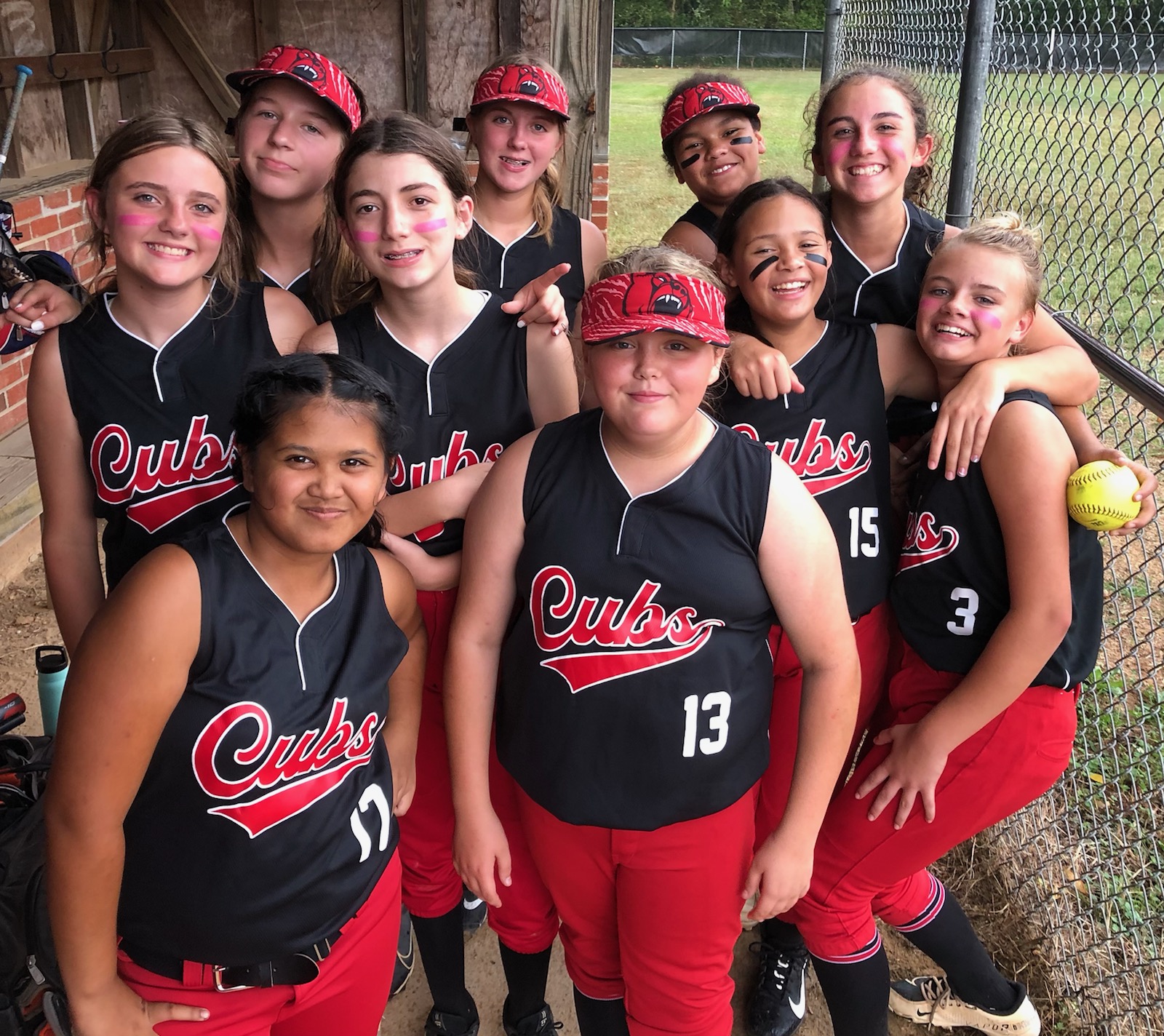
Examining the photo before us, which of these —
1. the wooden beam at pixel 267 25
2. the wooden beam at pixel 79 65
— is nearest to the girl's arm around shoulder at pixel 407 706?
the wooden beam at pixel 79 65

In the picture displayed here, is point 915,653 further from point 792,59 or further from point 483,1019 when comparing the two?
point 792,59

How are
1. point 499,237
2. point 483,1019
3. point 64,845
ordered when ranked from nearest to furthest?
point 64,845
point 483,1019
point 499,237

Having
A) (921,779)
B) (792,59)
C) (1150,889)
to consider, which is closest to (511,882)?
(921,779)

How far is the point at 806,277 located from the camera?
205 centimetres

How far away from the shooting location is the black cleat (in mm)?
2535

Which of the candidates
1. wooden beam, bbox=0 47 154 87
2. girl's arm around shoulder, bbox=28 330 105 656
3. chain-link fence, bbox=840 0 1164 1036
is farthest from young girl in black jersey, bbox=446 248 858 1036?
wooden beam, bbox=0 47 154 87

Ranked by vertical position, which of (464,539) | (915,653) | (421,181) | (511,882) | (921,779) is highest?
(421,181)

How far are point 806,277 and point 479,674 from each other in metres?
1.06

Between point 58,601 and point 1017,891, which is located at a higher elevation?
point 58,601

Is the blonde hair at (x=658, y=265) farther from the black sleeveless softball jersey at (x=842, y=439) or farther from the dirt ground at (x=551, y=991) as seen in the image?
the dirt ground at (x=551, y=991)

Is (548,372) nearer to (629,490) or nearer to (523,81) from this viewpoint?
(629,490)

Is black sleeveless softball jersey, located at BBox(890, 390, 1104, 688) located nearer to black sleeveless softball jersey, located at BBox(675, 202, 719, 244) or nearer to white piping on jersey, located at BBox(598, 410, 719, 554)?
white piping on jersey, located at BBox(598, 410, 719, 554)

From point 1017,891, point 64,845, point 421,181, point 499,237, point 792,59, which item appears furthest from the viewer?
point 792,59

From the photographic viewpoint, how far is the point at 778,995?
2.57 metres
